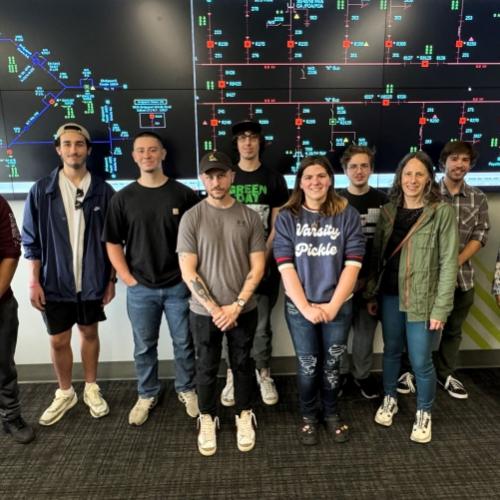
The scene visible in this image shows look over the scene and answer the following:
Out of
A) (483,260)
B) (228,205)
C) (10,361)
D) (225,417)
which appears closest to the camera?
(228,205)

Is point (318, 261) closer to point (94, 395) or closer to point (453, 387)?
point (453, 387)

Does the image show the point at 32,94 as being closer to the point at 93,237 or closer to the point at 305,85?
the point at 93,237

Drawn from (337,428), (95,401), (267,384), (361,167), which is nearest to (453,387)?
(337,428)

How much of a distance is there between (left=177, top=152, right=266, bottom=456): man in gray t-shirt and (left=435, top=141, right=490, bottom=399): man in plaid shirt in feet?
4.11

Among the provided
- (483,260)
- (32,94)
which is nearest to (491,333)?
(483,260)

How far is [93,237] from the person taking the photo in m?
2.41

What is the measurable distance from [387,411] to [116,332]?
1.86 metres

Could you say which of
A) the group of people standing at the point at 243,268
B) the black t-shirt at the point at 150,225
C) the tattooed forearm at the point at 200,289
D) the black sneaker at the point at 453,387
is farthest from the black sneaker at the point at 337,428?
the black t-shirt at the point at 150,225

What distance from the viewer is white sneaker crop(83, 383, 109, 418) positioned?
8.43ft

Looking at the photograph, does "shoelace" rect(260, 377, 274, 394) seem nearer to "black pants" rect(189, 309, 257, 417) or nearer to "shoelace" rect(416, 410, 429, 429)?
"black pants" rect(189, 309, 257, 417)

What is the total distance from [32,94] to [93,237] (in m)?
0.99

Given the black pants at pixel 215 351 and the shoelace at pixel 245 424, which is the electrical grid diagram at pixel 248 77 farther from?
the shoelace at pixel 245 424

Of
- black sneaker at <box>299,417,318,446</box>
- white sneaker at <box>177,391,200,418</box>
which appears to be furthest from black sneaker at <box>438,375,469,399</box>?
white sneaker at <box>177,391,200,418</box>

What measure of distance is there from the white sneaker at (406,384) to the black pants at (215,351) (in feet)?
3.65
